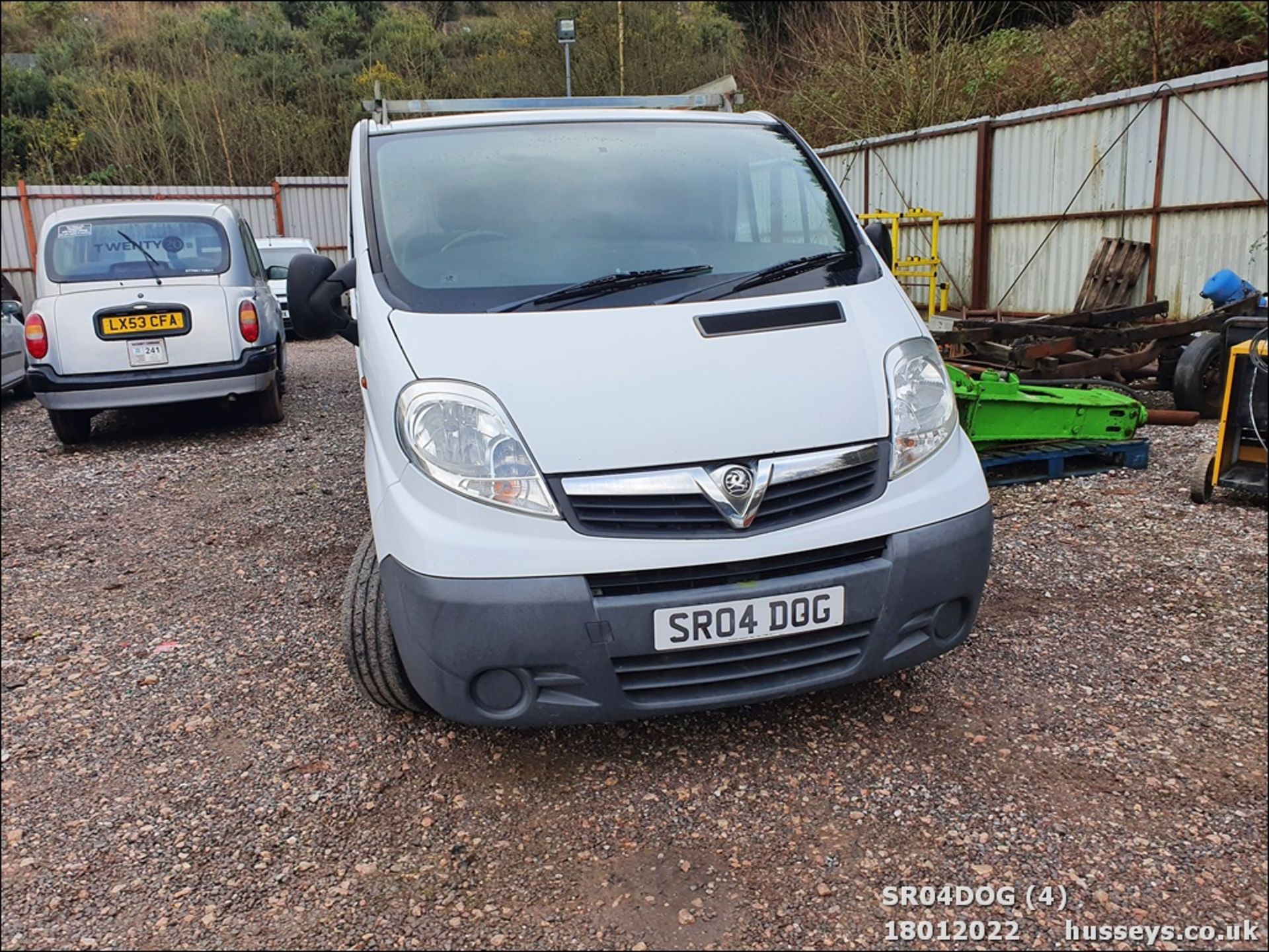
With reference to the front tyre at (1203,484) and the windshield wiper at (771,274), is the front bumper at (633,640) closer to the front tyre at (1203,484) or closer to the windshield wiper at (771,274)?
the windshield wiper at (771,274)

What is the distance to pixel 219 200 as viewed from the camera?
19219 mm

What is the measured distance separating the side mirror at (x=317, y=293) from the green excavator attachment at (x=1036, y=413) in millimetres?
3273

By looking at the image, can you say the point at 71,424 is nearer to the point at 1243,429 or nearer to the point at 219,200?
the point at 1243,429

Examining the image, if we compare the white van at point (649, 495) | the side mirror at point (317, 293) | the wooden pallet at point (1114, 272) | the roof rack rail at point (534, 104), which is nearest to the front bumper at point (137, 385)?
the roof rack rail at point (534, 104)

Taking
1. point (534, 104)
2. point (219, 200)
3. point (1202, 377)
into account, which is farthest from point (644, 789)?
point (219, 200)

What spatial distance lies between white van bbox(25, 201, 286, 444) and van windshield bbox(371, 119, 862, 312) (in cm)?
431

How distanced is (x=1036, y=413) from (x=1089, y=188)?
19.1 ft

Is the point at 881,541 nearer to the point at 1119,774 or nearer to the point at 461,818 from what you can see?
the point at 1119,774

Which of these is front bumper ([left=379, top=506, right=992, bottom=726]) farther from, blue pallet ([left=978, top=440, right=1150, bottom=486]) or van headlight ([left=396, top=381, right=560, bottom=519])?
blue pallet ([left=978, top=440, right=1150, bottom=486])

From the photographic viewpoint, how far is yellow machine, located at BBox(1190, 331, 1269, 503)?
14.7 feet

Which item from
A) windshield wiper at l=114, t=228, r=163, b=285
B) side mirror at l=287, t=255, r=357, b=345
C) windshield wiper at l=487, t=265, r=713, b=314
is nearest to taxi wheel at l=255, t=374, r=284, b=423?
windshield wiper at l=114, t=228, r=163, b=285

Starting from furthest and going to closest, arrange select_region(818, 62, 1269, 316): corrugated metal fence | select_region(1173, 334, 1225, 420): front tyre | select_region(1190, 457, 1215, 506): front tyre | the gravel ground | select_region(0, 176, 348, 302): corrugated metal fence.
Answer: select_region(0, 176, 348, 302): corrugated metal fence → select_region(818, 62, 1269, 316): corrugated metal fence → select_region(1173, 334, 1225, 420): front tyre → select_region(1190, 457, 1215, 506): front tyre → the gravel ground

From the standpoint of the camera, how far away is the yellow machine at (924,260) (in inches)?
462

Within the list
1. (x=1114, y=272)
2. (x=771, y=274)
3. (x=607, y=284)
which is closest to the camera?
(x=607, y=284)
